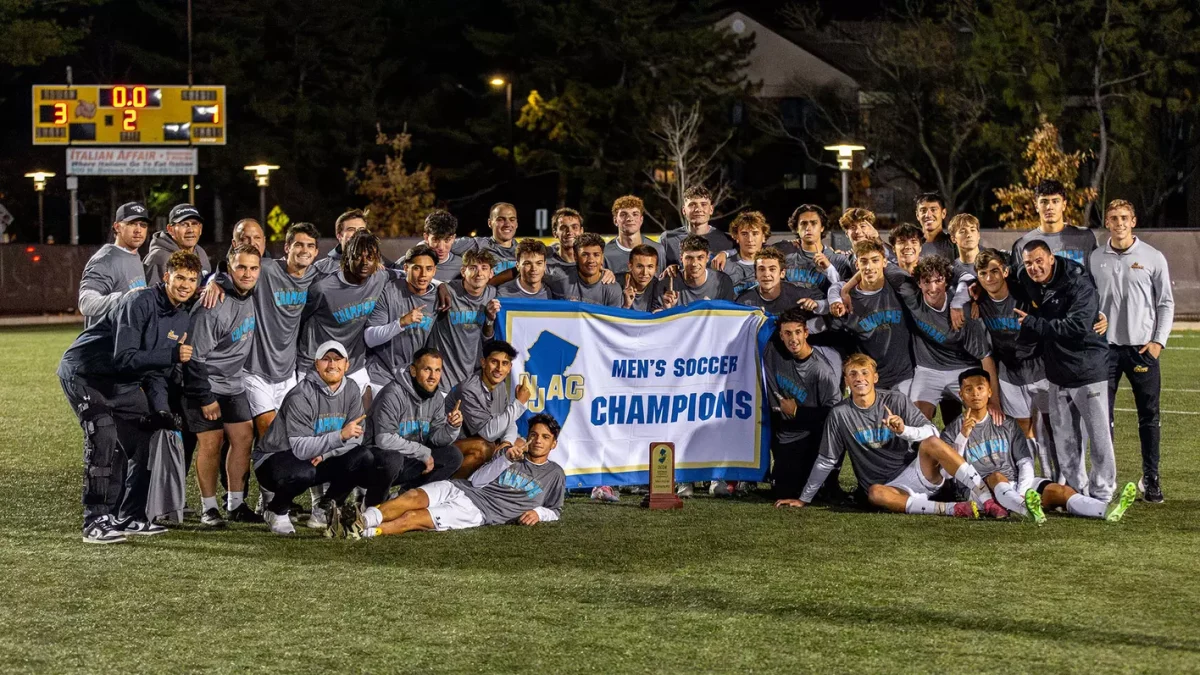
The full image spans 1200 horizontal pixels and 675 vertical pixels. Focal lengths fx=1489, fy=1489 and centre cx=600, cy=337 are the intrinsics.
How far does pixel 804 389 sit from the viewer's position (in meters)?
9.80

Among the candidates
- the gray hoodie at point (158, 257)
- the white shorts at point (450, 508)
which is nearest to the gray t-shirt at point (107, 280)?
the gray hoodie at point (158, 257)

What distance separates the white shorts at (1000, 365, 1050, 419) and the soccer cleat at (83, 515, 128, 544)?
18.1 ft

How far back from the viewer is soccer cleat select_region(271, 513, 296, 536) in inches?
339

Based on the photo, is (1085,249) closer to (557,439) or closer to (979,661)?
(557,439)

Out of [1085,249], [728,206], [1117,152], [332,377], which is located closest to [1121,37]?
[1117,152]

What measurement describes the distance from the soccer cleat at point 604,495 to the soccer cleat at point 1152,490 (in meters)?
3.39

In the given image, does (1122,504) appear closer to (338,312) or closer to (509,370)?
(509,370)

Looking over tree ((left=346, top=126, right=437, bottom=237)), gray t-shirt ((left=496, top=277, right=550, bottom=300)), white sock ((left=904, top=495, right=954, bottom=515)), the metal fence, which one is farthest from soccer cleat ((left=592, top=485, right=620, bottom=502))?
tree ((left=346, top=126, right=437, bottom=237))

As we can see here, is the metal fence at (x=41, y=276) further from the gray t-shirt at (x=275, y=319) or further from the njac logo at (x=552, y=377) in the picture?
the gray t-shirt at (x=275, y=319)

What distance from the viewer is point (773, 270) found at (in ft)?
32.7

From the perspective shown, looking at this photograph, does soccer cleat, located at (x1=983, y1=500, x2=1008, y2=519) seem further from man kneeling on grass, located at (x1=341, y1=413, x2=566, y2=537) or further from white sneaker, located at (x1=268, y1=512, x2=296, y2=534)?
white sneaker, located at (x1=268, y1=512, x2=296, y2=534)

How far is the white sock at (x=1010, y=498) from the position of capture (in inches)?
346

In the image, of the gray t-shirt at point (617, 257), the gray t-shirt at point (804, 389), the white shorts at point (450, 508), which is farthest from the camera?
the gray t-shirt at point (617, 257)

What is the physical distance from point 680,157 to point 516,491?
39.9 m
